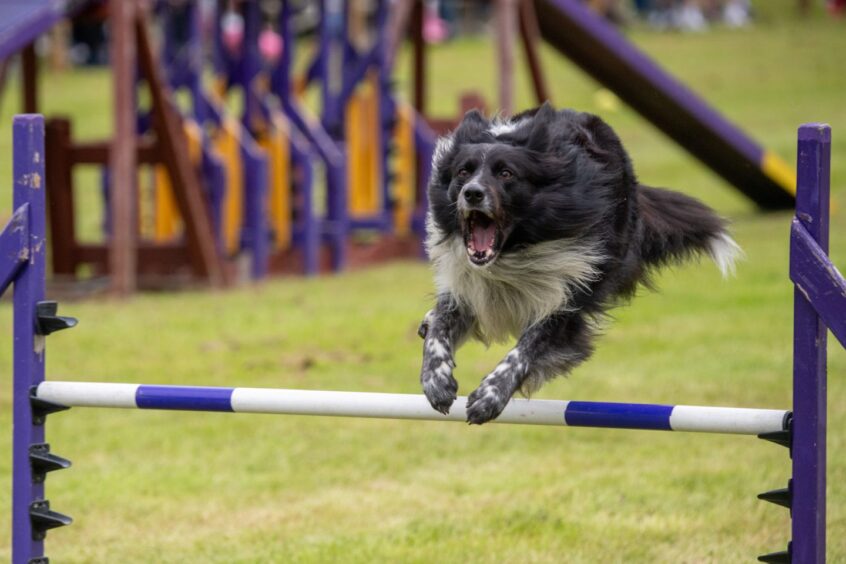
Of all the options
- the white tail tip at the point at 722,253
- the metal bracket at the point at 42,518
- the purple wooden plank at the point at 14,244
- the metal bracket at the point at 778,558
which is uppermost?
the purple wooden plank at the point at 14,244

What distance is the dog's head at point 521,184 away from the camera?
424 centimetres

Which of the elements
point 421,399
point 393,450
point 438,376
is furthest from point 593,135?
point 393,450

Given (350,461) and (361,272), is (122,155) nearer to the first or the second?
(361,272)

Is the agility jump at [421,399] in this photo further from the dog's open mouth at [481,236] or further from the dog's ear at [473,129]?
the dog's ear at [473,129]

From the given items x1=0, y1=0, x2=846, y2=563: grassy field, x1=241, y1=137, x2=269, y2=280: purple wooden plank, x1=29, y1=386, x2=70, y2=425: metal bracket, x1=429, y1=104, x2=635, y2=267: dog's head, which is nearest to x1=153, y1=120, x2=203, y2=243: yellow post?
x1=241, y1=137, x2=269, y2=280: purple wooden plank

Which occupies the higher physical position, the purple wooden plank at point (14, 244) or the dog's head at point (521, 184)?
the dog's head at point (521, 184)

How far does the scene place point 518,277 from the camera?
4.44 metres

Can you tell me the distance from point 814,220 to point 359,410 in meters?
1.41

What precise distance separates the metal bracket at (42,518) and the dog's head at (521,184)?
154cm

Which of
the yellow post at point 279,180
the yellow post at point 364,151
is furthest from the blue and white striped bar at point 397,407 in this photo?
the yellow post at point 364,151

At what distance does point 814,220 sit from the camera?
3.53 meters

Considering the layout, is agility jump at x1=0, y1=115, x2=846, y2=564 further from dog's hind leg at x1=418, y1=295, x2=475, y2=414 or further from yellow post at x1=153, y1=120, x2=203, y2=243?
yellow post at x1=153, y1=120, x2=203, y2=243

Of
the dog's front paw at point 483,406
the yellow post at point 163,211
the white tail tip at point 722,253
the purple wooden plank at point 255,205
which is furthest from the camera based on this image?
the yellow post at point 163,211

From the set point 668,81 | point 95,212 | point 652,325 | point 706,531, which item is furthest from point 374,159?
point 706,531
